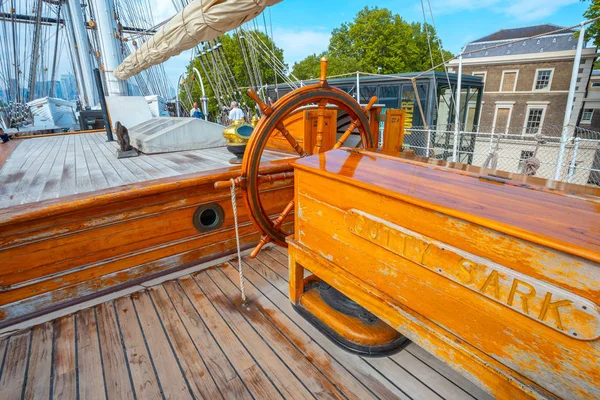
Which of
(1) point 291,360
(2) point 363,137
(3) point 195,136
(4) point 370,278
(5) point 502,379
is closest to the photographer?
(5) point 502,379

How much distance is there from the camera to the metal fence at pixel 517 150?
14.2ft

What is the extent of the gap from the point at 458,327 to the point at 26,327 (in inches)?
91.2

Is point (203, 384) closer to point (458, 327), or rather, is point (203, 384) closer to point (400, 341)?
point (400, 341)

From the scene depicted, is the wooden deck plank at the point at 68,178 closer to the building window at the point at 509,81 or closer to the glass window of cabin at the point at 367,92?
the glass window of cabin at the point at 367,92

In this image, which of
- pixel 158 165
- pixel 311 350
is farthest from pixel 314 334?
pixel 158 165

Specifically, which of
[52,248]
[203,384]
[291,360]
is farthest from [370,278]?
[52,248]

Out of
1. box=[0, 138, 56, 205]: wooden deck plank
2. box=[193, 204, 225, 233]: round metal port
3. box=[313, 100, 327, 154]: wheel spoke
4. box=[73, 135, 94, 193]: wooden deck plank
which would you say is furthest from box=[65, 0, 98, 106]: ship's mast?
box=[313, 100, 327, 154]: wheel spoke

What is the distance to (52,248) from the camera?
184cm

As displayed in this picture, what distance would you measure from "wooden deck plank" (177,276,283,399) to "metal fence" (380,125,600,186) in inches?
138

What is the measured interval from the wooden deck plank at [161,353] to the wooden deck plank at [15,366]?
54cm

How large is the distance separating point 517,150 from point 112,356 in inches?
625

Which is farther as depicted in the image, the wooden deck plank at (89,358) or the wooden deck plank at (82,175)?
the wooden deck plank at (82,175)

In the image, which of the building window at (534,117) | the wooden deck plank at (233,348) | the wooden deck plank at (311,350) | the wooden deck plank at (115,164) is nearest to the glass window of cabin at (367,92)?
the wooden deck plank at (115,164)

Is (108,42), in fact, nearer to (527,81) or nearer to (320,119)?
(320,119)
